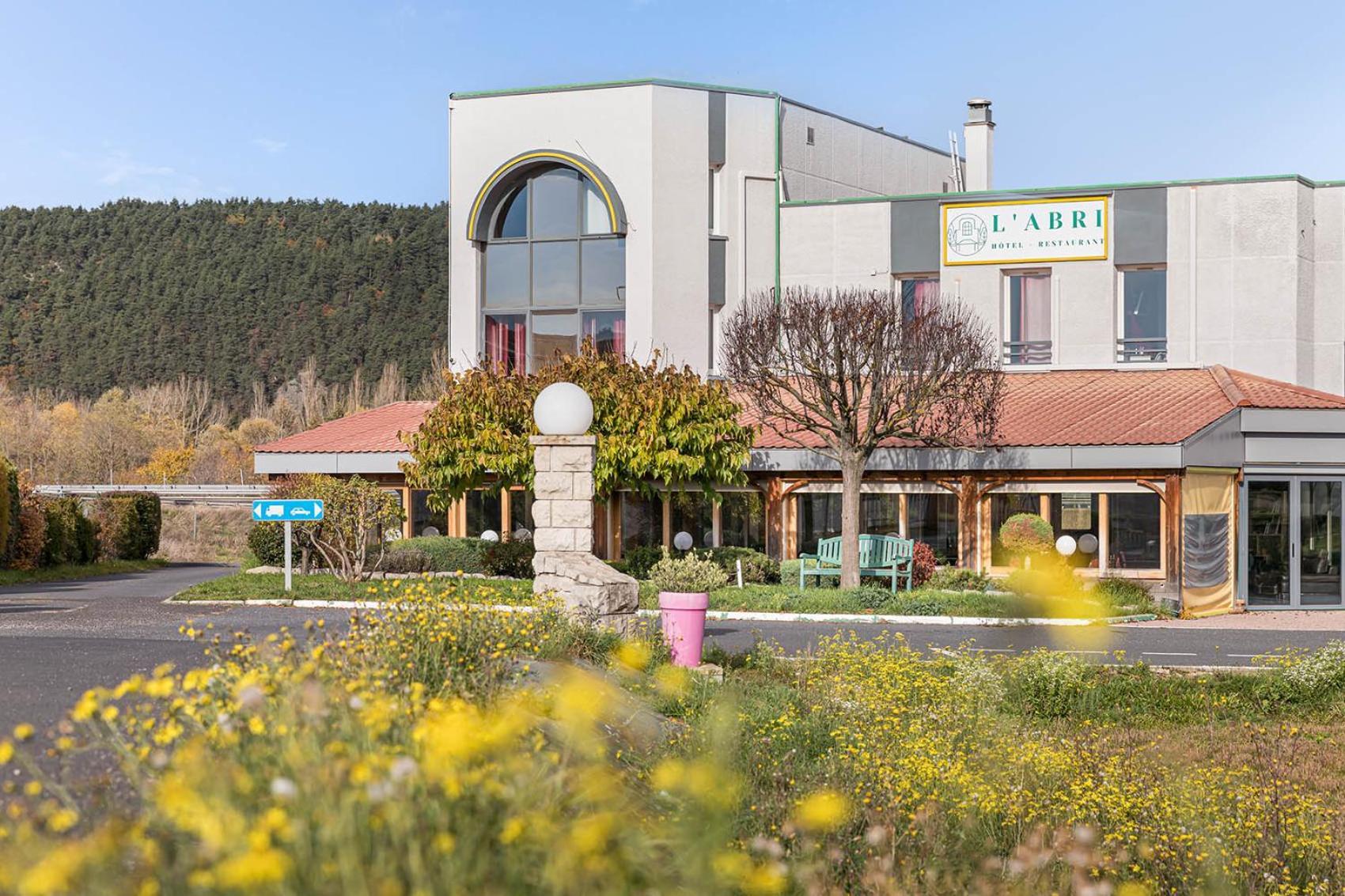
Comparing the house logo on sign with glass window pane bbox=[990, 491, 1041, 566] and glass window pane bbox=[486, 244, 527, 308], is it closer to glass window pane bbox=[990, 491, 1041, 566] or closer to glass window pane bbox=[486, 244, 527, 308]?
glass window pane bbox=[990, 491, 1041, 566]

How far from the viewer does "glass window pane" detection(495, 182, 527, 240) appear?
99.8ft

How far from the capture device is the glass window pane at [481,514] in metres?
29.0

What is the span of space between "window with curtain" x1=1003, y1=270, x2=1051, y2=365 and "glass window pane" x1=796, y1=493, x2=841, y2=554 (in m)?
5.69

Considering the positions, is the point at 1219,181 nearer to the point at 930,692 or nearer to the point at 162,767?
the point at 930,692

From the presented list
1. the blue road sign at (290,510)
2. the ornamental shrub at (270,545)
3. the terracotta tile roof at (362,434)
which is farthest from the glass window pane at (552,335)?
the blue road sign at (290,510)

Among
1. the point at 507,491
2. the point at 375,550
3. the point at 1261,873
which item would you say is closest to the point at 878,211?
the point at 507,491

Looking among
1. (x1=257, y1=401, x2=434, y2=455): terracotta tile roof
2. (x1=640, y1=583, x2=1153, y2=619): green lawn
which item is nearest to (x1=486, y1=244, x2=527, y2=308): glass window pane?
(x1=257, y1=401, x2=434, y2=455): terracotta tile roof

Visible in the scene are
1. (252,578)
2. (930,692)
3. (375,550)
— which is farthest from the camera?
(375,550)

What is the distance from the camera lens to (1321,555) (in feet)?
79.4

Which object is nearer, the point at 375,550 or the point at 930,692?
the point at 930,692

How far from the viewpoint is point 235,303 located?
8056 cm

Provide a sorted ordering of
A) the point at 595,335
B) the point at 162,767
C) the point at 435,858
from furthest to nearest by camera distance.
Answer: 1. the point at 595,335
2. the point at 162,767
3. the point at 435,858

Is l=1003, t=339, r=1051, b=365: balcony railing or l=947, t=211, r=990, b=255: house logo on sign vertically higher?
l=947, t=211, r=990, b=255: house logo on sign

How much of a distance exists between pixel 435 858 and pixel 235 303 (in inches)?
3201
